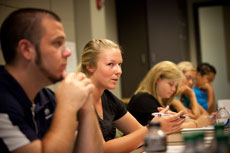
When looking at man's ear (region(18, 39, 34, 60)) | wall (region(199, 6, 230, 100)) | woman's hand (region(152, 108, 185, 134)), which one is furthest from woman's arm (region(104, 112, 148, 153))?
wall (region(199, 6, 230, 100))

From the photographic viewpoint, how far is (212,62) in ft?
23.1

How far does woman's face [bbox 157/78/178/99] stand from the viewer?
2.65 m

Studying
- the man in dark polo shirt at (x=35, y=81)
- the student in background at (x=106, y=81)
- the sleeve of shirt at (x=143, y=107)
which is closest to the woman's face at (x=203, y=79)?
the sleeve of shirt at (x=143, y=107)

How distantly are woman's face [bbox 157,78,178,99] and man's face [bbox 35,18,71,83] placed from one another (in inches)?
59.3

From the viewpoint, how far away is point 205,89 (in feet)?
15.8

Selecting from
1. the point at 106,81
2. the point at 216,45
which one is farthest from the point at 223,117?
the point at 216,45

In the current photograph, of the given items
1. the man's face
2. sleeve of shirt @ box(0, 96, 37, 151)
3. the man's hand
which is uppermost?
the man's face

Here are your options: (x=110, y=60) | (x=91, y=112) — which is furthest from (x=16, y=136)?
(x=110, y=60)

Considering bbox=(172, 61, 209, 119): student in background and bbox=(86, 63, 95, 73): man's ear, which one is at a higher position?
bbox=(86, 63, 95, 73): man's ear

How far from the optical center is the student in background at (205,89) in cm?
463

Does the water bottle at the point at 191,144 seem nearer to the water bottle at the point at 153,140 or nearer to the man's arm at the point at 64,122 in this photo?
the water bottle at the point at 153,140

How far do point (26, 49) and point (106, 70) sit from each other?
2.67 ft

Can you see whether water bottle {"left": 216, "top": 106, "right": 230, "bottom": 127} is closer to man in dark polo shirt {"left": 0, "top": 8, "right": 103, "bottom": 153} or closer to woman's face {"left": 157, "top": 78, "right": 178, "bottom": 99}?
woman's face {"left": 157, "top": 78, "right": 178, "bottom": 99}

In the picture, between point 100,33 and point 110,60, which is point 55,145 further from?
point 100,33
